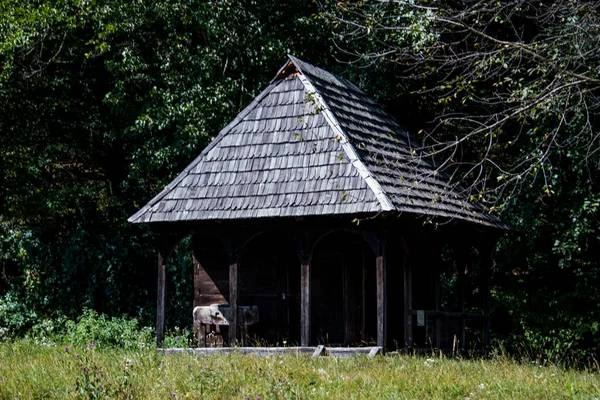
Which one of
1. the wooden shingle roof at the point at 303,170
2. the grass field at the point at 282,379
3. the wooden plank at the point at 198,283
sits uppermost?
the wooden shingle roof at the point at 303,170

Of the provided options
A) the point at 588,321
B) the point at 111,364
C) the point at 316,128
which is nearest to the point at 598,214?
the point at 588,321

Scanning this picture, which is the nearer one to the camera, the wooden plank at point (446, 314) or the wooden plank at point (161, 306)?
the wooden plank at point (446, 314)

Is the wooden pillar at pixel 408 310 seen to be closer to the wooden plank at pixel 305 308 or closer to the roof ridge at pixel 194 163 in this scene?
the wooden plank at pixel 305 308

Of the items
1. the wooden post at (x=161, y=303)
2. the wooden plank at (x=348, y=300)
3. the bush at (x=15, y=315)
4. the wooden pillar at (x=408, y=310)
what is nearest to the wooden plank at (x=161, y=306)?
the wooden post at (x=161, y=303)

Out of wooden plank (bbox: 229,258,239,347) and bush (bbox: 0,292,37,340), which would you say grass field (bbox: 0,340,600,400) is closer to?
wooden plank (bbox: 229,258,239,347)

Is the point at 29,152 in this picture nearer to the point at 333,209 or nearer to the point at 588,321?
the point at 333,209

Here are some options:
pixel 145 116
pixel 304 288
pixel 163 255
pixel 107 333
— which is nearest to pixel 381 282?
pixel 304 288

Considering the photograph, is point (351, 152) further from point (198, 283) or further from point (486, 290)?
point (486, 290)

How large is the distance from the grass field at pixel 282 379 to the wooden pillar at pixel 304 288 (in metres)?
1.83

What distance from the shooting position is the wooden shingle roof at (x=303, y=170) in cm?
1377

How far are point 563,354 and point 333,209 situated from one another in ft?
21.0

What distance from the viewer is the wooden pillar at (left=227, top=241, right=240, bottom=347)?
14414 mm

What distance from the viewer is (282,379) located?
10.1 meters

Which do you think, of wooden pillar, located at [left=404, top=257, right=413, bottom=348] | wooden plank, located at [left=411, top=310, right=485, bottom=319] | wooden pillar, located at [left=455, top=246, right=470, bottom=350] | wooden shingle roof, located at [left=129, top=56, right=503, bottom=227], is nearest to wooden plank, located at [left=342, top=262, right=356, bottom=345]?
wooden plank, located at [left=411, top=310, right=485, bottom=319]
